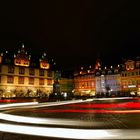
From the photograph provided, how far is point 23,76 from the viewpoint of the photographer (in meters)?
97.9

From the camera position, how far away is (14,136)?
9961 millimetres

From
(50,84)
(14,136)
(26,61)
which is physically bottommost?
(14,136)

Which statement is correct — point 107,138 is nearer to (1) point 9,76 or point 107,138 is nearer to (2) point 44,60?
(1) point 9,76

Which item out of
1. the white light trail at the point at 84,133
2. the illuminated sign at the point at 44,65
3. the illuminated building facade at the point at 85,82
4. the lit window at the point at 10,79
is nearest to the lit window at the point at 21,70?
the lit window at the point at 10,79

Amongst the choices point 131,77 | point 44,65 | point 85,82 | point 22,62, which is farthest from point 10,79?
point 131,77

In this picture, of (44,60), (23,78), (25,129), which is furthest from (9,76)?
(25,129)

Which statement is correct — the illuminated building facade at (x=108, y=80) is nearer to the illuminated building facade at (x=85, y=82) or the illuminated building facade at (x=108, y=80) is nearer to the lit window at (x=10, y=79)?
the illuminated building facade at (x=85, y=82)

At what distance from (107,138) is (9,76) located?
3441 inches

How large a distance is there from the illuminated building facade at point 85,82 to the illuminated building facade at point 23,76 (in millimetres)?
26952

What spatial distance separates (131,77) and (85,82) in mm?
29838

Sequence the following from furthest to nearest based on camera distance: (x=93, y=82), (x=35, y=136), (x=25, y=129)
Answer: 1. (x=93, y=82)
2. (x=25, y=129)
3. (x=35, y=136)

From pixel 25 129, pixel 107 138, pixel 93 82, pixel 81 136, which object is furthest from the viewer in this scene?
pixel 93 82

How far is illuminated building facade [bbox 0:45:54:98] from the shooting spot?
297ft

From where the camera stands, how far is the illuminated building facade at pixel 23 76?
297ft
